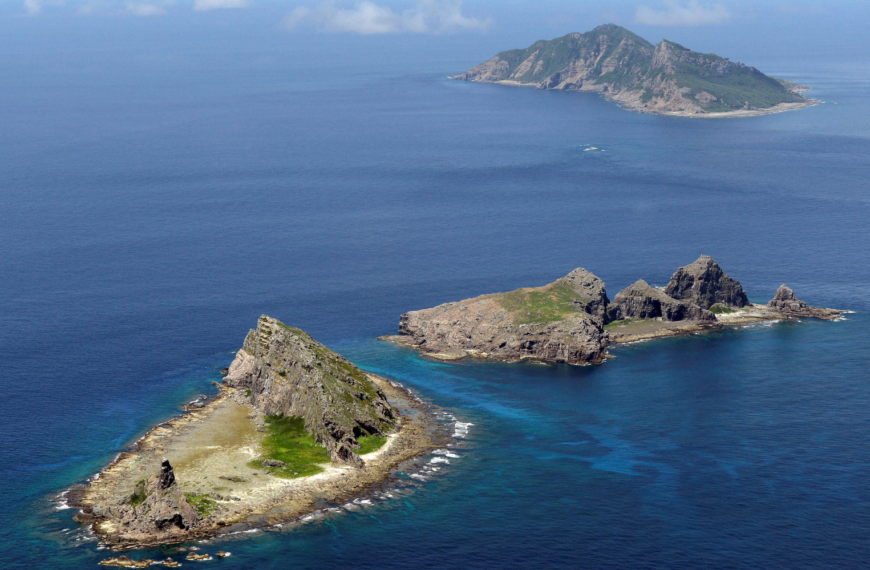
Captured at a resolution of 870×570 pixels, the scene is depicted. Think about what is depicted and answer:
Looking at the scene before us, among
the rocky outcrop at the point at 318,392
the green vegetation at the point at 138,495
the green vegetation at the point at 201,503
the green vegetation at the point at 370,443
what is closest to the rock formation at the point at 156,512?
the green vegetation at the point at 138,495

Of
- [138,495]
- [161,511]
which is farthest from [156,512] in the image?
[138,495]

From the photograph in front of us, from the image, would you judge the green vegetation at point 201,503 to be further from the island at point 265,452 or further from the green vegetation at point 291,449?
the green vegetation at point 291,449

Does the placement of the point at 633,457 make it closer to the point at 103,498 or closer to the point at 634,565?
the point at 634,565

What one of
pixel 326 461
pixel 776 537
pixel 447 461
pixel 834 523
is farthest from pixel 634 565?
pixel 326 461

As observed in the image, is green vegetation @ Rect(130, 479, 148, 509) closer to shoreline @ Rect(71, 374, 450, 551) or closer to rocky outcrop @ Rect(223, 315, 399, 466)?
shoreline @ Rect(71, 374, 450, 551)

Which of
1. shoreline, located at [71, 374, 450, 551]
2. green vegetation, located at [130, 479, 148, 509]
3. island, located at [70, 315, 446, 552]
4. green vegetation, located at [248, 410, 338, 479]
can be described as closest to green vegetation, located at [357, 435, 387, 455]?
island, located at [70, 315, 446, 552]

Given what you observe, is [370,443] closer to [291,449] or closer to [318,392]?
[291,449]

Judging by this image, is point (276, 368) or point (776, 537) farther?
point (276, 368)

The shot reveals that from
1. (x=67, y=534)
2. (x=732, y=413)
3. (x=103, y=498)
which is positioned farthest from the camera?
(x=732, y=413)
